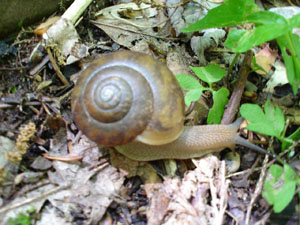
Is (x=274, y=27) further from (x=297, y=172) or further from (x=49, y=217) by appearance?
(x=49, y=217)

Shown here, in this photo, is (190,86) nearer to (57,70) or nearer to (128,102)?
(128,102)

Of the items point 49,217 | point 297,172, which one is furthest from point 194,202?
point 49,217

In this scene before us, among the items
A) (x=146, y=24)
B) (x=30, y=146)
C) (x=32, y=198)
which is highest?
(x=146, y=24)

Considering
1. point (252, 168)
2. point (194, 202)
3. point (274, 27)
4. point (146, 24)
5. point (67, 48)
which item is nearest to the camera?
point (274, 27)

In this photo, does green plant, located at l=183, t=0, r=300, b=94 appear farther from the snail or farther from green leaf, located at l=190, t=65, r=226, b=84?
the snail

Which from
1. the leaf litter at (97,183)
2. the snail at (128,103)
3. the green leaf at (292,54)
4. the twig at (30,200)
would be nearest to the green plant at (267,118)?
the green leaf at (292,54)

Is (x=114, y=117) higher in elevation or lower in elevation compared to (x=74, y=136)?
higher

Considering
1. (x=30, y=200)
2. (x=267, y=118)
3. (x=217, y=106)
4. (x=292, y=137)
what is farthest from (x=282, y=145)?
(x=30, y=200)
